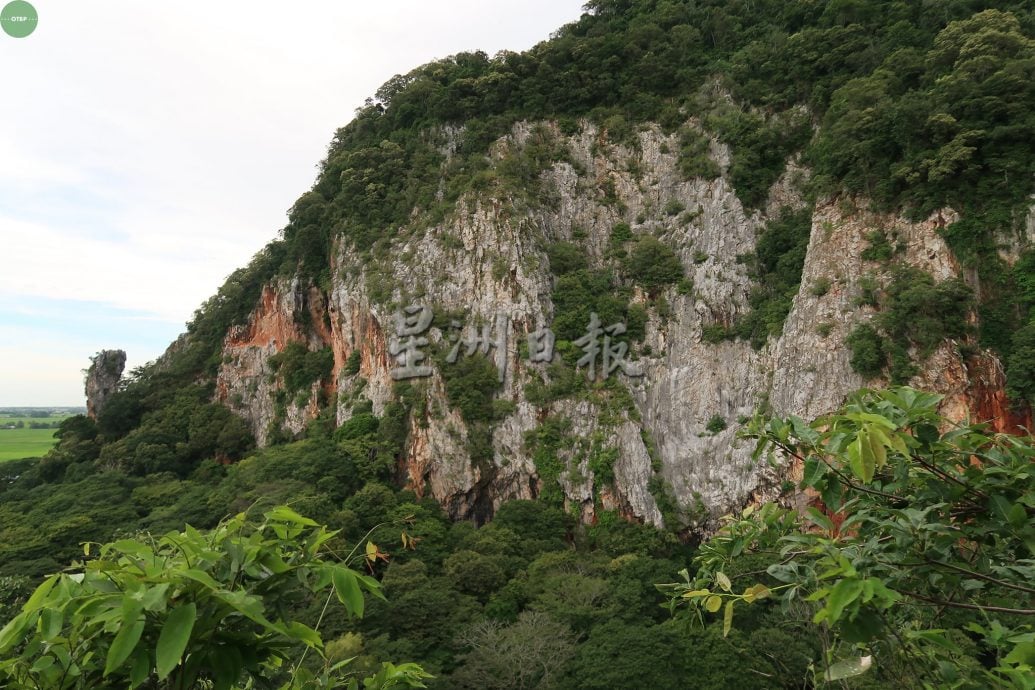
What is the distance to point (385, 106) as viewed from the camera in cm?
2777

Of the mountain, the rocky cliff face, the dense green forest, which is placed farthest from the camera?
the rocky cliff face

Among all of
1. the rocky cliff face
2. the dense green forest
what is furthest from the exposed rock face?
the rocky cliff face

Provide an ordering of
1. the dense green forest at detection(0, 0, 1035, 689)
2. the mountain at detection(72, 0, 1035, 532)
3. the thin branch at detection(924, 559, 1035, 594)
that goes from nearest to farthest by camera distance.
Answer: the thin branch at detection(924, 559, 1035, 594)
the dense green forest at detection(0, 0, 1035, 689)
the mountain at detection(72, 0, 1035, 532)

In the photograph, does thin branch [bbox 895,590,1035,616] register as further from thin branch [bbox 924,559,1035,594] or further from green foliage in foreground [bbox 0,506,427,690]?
green foliage in foreground [bbox 0,506,427,690]

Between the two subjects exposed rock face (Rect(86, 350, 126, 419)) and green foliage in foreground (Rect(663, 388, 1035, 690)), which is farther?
exposed rock face (Rect(86, 350, 126, 419))

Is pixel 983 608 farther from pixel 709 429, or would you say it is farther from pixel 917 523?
pixel 709 429

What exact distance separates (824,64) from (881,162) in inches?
249

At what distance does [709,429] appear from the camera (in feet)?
58.0

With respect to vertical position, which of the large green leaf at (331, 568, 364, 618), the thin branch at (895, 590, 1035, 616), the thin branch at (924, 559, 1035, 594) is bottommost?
the thin branch at (895, 590, 1035, 616)

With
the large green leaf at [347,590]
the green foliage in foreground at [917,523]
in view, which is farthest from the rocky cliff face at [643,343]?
the large green leaf at [347,590]

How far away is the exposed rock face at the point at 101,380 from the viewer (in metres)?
27.4

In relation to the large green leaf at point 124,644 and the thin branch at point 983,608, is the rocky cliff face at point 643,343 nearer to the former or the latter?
the thin branch at point 983,608

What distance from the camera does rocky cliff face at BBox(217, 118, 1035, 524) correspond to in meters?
15.0

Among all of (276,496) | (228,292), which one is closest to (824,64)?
(276,496)
